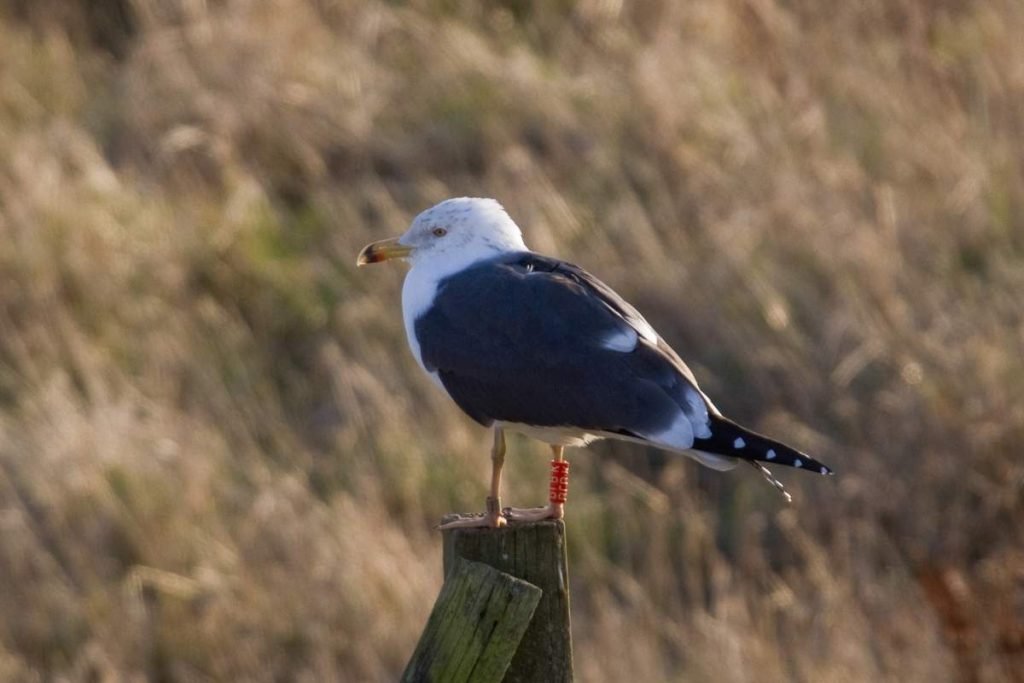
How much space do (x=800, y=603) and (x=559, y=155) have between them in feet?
10.1

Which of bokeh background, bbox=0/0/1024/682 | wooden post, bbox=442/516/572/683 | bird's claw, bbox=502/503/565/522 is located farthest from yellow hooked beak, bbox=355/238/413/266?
bokeh background, bbox=0/0/1024/682

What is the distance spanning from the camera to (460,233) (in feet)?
13.1

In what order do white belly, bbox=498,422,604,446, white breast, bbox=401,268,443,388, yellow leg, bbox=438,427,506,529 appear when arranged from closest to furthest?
yellow leg, bbox=438,427,506,529
white belly, bbox=498,422,604,446
white breast, bbox=401,268,443,388

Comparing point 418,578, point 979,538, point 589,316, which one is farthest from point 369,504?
point 589,316

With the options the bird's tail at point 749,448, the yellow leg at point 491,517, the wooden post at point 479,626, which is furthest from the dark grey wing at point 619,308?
the wooden post at point 479,626

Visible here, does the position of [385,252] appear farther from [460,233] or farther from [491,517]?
[491,517]

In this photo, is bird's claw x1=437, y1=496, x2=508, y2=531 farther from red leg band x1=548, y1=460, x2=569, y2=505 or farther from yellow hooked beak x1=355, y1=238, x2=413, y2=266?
yellow hooked beak x1=355, y1=238, x2=413, y2=266

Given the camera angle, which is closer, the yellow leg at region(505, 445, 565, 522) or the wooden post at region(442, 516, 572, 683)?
the wooden post at region(442, 516, 572, 683)

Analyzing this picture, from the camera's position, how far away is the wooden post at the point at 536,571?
9.96ft

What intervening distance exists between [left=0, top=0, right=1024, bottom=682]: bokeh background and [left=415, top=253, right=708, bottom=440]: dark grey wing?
6.34 feet

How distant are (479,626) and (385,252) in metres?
1.45

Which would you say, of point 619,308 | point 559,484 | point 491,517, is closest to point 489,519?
point 491,517

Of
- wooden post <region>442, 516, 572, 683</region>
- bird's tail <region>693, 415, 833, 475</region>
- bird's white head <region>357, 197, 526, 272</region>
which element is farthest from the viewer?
bird's white head <region>357, 197, 526, 272</region>

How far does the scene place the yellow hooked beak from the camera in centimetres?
409
